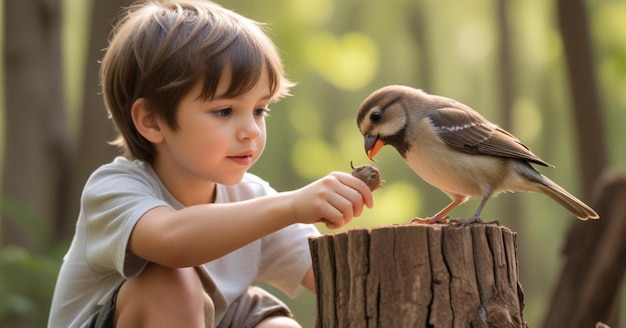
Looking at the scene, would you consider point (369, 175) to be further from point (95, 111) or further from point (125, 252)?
point (95, 111)

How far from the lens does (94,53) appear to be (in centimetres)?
803

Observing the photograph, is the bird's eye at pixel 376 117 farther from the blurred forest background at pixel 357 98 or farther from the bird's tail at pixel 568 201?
the blurred forest background at pixel 357 98

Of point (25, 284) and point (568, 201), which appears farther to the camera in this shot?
point (25, 284)

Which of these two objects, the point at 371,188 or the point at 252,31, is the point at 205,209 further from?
the point at 252,31

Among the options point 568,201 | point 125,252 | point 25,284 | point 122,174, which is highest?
point 568,201

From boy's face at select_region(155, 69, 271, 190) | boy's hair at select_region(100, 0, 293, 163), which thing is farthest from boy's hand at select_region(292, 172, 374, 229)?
boy's hair at select_region(100, 0, 293, 163)

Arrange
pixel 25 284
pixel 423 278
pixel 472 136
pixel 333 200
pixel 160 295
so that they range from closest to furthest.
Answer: pixel 423 278, pixel 333 200, pixel 160 295, pixel 472 136, pixel 25 284

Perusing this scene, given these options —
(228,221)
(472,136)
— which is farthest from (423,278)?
(472,136)

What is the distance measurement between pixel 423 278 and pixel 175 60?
1.32m

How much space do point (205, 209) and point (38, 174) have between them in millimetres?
5813

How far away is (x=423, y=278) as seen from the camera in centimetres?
279

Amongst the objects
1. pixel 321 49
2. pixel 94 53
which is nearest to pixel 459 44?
pixel 321 49

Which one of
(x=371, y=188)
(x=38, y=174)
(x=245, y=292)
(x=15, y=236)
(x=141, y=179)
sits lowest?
(x=15, y=236)

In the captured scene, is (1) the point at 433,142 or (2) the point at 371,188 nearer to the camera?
(2) the point at 371,188
